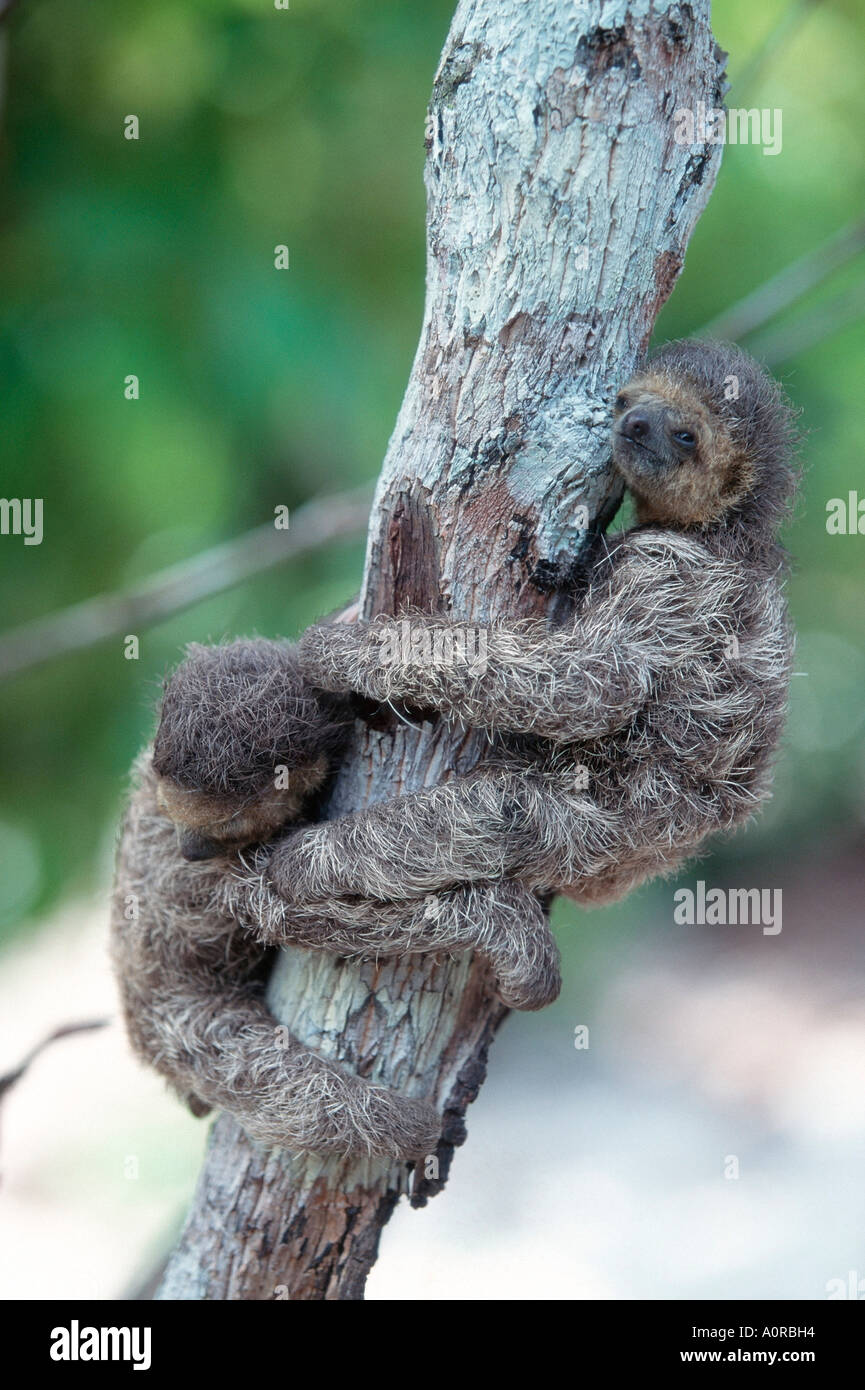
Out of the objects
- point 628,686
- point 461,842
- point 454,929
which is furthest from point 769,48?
point 454,929

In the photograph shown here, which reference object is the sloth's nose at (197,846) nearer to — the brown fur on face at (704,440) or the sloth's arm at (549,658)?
the sloth's arm at (549,658)

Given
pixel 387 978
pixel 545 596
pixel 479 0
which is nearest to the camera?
pixel 479 0

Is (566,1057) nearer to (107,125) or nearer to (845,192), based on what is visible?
(845,192)

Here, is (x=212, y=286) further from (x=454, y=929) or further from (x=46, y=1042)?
(x=454, y=929)

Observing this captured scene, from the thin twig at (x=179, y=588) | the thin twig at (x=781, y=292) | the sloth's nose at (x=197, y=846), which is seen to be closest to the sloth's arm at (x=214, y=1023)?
the sloth's nose at (x=197, y=846)

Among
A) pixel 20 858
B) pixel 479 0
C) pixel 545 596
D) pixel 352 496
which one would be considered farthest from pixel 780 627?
pixel 20 858

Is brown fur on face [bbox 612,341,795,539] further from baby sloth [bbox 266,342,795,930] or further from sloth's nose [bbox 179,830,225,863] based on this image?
sloth's nose [bbox 179,830,225,863]

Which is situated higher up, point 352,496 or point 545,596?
point 352,496
